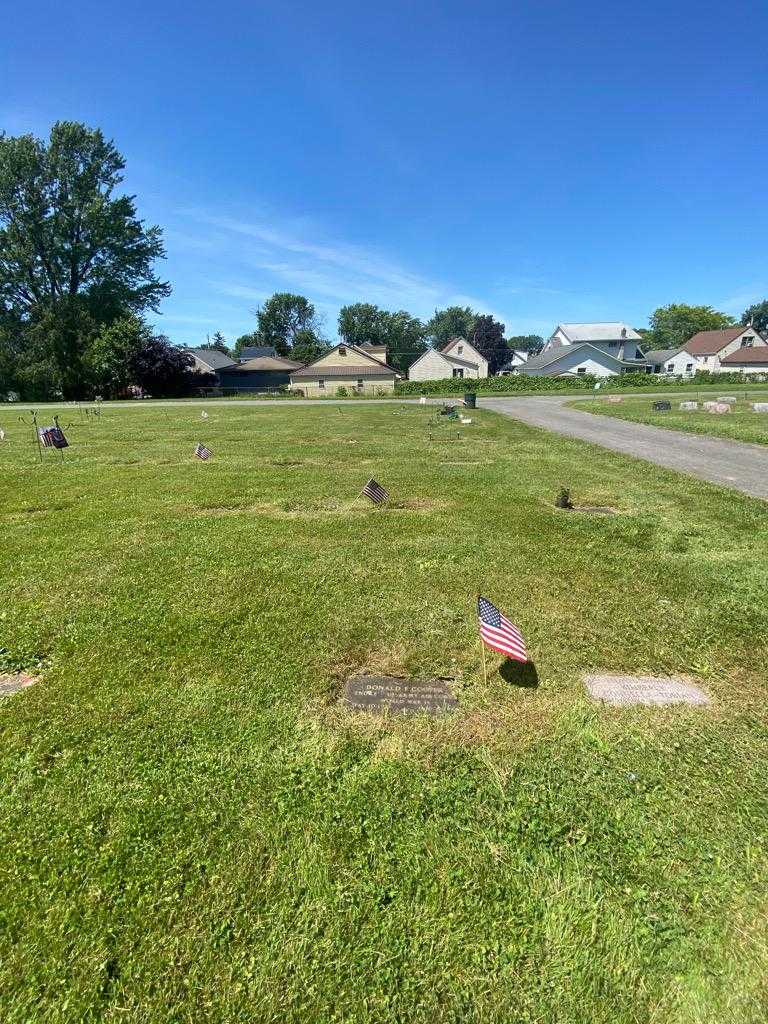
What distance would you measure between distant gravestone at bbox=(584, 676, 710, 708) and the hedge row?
45382 mm

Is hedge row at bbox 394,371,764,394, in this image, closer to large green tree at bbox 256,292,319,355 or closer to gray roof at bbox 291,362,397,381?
gray roof at bbox 291,362,397,381

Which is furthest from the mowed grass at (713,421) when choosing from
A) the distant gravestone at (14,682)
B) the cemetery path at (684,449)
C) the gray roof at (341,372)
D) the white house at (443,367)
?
the white house at (443,367)

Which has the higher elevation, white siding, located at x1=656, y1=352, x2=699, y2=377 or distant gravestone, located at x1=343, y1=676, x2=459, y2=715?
white siding, located at x1=656, y1=352, x2=699, y2=377

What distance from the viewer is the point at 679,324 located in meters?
99.1

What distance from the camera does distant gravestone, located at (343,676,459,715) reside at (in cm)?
293

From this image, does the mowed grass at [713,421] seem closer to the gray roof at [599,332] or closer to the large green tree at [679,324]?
the gray roof at [599,332]

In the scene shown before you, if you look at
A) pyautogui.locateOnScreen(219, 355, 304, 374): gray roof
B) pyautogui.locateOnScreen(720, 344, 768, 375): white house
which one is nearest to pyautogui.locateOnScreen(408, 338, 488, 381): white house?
pyautogui.locateOnScreen(219, 355, 304, 374): gray roof

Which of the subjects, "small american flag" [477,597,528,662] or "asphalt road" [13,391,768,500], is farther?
"asphalt road" [13,391,768,500]

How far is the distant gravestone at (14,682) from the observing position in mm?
3117

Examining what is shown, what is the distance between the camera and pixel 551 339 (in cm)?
7750

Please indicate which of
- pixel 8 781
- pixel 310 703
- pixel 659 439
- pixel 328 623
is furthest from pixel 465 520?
pixel 659 439

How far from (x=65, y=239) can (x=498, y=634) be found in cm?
5581

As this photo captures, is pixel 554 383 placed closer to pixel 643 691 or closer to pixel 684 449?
pixel 684 449

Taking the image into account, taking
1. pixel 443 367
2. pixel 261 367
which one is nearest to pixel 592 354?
pixel 443 367
